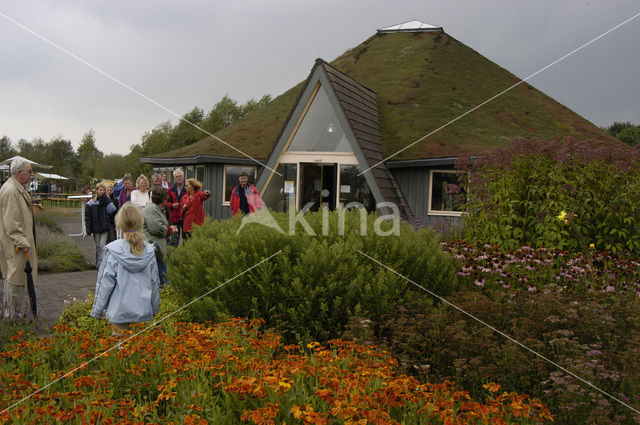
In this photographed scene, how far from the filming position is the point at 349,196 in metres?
16.1

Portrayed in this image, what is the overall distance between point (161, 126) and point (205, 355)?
54.9m

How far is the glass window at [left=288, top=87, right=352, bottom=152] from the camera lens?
15.6 metres

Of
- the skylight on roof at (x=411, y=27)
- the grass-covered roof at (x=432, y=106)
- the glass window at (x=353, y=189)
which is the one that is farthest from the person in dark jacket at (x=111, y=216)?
the skylight on roof at (x=411, y=27)

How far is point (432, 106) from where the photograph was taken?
21297 millimetres

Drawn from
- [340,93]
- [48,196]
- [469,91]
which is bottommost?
[48,196]

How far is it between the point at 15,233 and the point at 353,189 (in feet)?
37.2

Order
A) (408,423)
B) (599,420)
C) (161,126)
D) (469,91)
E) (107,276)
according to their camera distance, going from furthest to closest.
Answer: (161,126) → (469,91) → (107,276) → (599,420) → (408,423)

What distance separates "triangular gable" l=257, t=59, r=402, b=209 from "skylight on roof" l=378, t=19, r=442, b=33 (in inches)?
579

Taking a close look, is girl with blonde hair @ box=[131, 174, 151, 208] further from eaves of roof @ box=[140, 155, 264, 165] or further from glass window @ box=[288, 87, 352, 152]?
eaves of roof @ box=[140, 155, 264, 165]

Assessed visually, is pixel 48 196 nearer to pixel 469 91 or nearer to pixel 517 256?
pixel 469 91

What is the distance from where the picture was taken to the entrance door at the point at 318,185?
1666 cm

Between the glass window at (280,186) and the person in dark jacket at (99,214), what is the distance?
6.23 meters

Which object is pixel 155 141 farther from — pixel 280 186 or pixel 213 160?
pixel 280 186

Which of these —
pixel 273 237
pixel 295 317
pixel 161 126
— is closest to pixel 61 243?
pixel 273 237
